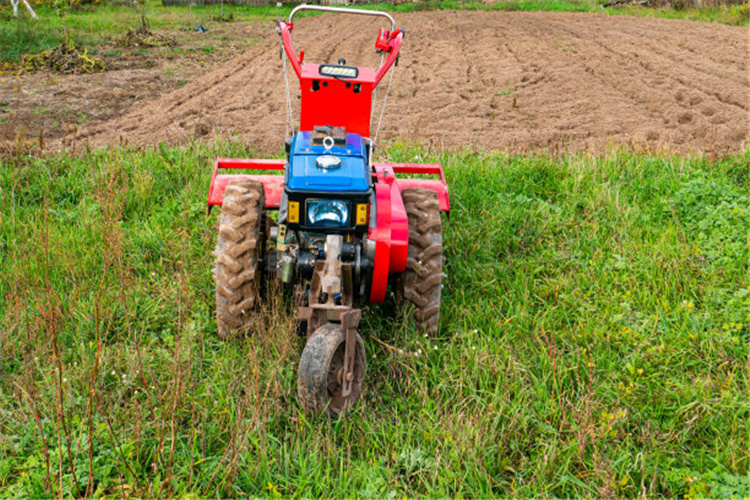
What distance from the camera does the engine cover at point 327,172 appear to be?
12.2 ft

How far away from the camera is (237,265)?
4.00 m

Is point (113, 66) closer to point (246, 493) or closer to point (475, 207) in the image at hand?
point (475, 207)

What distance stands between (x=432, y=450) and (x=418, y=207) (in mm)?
1699

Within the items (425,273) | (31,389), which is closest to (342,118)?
(425,273)

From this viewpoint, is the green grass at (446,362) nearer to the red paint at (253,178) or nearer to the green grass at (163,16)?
the red paint at (253,178)

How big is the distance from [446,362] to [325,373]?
970 millimetres

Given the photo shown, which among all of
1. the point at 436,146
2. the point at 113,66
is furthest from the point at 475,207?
the point at 113,66

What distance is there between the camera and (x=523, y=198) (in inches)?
234

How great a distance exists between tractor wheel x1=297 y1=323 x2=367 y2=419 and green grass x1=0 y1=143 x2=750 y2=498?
10 centimetres

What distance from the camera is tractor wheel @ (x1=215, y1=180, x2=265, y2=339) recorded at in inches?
158

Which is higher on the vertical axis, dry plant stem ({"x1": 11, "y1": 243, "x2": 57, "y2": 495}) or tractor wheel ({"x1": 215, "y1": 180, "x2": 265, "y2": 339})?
tractor wheel ({"x1": 215, "y1": 180, "x2": 265, "y2": 339})

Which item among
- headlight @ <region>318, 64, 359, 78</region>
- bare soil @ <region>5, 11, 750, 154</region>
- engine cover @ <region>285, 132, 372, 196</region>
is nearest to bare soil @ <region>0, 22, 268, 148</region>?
bare soil @ <region>5, 11, 750, 154</region>

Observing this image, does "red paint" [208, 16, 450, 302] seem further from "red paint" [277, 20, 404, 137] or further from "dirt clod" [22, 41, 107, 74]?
"dirt clod" [22, 41, 107, 74]

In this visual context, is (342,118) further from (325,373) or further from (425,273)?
(325,373)
